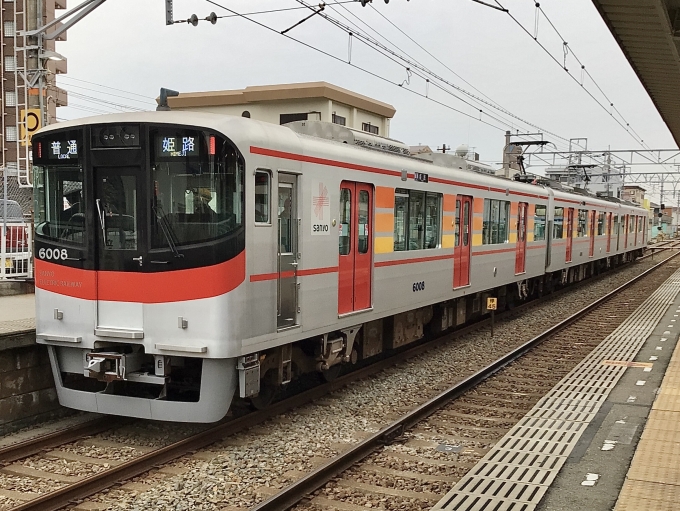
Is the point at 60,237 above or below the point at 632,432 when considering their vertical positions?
above

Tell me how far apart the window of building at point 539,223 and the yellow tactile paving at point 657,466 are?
9570mm

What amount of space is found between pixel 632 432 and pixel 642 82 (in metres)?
6.95

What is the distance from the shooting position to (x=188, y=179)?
634 cm

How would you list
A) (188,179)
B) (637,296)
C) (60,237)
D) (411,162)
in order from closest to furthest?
(188,179)
(60,237)
(411,162)
(637,296)

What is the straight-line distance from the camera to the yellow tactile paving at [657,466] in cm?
477

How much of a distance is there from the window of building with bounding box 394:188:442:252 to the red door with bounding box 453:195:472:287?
945 mm

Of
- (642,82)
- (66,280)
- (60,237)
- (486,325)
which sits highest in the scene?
(642,82)

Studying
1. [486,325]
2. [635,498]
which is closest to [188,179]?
[635,498]

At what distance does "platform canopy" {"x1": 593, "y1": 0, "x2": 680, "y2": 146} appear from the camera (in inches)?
303

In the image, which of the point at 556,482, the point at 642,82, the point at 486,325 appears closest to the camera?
the point at 556,482

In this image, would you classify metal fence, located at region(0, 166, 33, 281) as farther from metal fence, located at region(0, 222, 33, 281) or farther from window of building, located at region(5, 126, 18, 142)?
window of building, located at region(5, 126, 18, 142)

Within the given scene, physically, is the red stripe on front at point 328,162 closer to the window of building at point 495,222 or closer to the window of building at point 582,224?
the window of building at point 495,222

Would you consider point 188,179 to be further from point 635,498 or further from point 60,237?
point 635,498

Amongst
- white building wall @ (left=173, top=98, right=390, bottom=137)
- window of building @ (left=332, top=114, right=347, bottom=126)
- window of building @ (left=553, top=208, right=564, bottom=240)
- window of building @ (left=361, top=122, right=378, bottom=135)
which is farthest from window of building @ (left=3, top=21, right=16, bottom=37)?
window of building @ (left=553, top=208, right=564, bottom=240)
